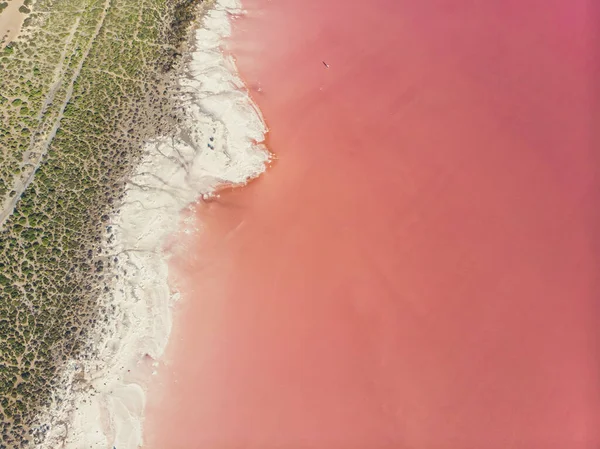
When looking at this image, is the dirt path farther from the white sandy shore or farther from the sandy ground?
the white sandy shore

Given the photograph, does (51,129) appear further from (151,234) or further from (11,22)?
(151,234)

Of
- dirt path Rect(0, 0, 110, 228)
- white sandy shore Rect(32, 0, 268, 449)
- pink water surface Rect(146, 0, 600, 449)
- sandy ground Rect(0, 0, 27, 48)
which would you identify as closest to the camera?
white sandy shore Rect(32, 0, 268, 449)

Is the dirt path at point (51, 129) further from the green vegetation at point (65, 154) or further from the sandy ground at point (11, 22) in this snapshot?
the sandy ground at point (11, 22)

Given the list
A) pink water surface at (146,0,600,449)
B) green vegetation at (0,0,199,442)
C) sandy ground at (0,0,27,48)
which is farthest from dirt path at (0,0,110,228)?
pink water surface at (146,0,600,449)

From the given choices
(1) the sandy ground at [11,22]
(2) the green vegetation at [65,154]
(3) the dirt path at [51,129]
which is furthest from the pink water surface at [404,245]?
(1) the sandy ground at [11,22]

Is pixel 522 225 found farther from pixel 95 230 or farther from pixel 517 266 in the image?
pixel 95 230

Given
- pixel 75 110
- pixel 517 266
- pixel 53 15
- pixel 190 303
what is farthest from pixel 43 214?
pixel 517 266

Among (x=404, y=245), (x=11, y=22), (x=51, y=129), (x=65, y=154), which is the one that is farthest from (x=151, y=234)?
(x=11, y=22)
